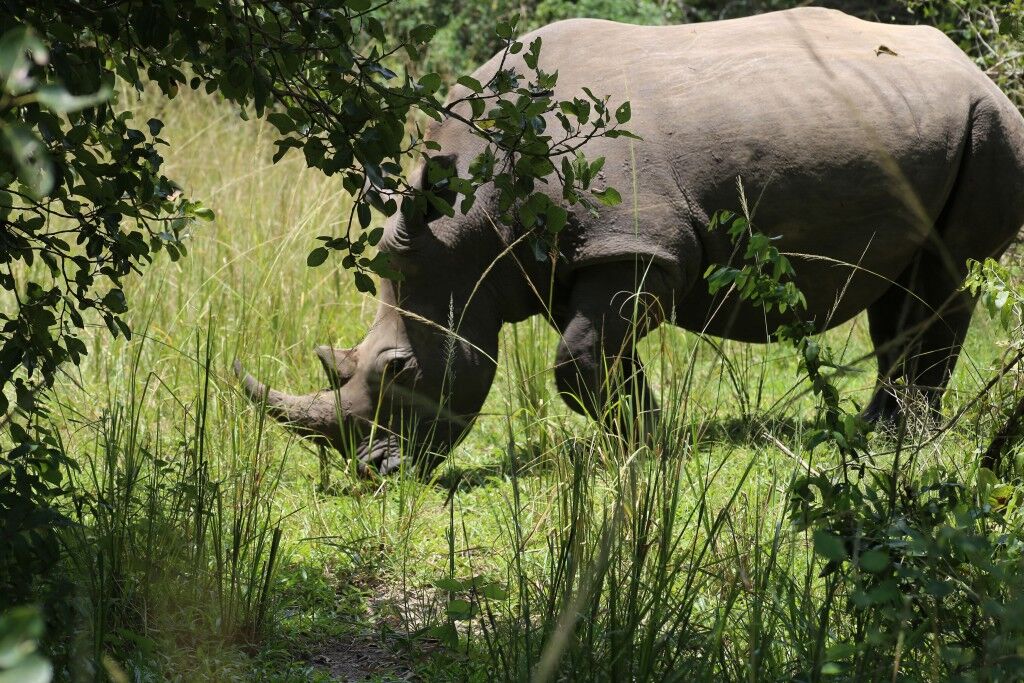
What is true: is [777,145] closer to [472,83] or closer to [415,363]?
[415,363]

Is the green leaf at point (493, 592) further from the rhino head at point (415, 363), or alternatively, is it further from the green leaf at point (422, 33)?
the rhino head at point (415, 363)

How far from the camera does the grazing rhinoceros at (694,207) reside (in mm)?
4656

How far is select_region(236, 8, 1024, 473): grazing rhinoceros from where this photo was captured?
15.3 ft

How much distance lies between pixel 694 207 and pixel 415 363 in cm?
125

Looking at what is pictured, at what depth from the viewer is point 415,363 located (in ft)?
15.9

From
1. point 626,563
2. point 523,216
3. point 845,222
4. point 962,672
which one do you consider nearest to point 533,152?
point 523,216

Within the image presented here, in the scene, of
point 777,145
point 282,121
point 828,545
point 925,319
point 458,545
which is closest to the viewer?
point 828,545

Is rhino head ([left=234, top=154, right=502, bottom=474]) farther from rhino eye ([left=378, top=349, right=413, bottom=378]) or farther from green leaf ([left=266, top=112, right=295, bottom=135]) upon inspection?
green leaf ([left=266, top=112, right=295, bottom=135])

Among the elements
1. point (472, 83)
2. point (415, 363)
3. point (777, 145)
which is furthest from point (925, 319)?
point (472, 83)

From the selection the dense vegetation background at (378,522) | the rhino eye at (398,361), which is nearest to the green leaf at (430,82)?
the dense vegetation background at (378,522)

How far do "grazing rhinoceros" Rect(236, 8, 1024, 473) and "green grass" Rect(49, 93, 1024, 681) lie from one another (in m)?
0.28

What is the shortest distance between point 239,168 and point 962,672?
6598mm

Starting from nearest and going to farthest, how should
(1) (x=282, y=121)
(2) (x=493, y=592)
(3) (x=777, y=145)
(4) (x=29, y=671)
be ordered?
(4) (x=29, y=671), (1) (x=282, y=121), (2) (x=493, y=592), (3) (x=777, y=145)

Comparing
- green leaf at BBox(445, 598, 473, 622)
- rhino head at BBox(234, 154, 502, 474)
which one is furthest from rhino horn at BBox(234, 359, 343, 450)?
green leaf at BBox(445, 598, 473, 622)
